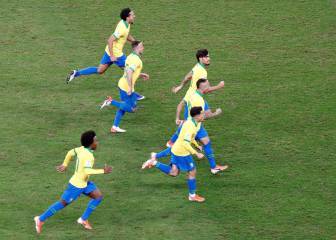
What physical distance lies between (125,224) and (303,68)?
9125 millimetres

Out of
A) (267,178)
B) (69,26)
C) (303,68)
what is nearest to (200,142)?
(267,178)

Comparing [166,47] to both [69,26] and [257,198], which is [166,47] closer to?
[69,26]

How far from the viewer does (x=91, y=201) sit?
→ 698 inches

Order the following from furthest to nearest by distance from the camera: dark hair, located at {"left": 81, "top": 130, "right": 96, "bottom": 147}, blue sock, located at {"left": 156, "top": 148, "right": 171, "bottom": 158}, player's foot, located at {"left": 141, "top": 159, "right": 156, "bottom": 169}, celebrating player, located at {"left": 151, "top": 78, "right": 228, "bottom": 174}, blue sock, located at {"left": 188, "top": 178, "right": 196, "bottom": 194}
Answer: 1. blue sock, located at {"left": 156, "top": 148, "right": 171, "bottom": 158}
2. celebrating player, located at {"left": 151, "top": 78, "right": 228, "bottom": 174}
3. player's foot, located at {"left": 141, "top": 159, "right": 156, "bottom": 169}
4. blue sock, located at {"left": 188, "top": 178, "right": 196, "bottom": 194}
5. dark hair, located at {"left": 81, "top": 130, "right": 96, "bottom": 147}

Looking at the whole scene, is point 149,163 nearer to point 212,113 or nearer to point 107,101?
point 212,113

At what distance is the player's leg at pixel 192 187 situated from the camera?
Answer: 61.0ft

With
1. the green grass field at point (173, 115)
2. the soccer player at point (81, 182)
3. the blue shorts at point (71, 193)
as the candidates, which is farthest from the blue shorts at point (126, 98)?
the blue shorts at point (71, 193)

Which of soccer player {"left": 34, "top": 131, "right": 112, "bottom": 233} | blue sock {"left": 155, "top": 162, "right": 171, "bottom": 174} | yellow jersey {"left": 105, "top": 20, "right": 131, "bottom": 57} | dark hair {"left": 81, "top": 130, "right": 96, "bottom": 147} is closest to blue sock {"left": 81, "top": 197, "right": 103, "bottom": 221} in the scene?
soccer player {"left": 34, "top": 131, "right": 112, "bottom": 233}

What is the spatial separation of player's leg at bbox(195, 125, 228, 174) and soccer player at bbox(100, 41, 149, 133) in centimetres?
247

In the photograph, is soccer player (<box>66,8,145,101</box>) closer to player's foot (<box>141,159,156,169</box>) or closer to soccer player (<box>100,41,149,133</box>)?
soccer player (<box>100,41,149,133</box>)

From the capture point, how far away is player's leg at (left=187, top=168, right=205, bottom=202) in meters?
18.6

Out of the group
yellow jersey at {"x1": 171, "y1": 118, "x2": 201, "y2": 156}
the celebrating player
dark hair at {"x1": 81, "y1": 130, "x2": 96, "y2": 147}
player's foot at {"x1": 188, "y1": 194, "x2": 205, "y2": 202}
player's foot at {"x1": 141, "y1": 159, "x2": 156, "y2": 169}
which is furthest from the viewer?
the celebrating player

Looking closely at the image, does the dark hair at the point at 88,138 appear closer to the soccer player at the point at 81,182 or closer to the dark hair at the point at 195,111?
the soccer player at the point at 81,182

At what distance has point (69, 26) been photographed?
27.0 m
